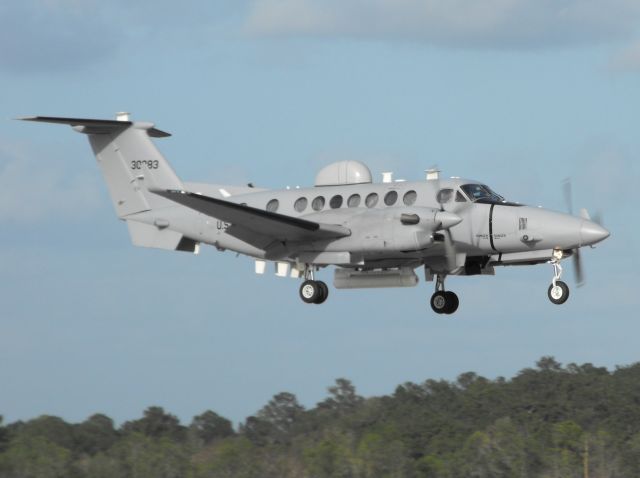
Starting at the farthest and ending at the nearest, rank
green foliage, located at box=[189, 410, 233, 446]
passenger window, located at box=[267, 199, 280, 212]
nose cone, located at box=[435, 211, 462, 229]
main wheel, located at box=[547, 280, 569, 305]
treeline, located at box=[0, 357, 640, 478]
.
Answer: green foliage, located at box=[189, 410, 233, 446]
treeline, located at box=[0, 357, 640, 478]
passenger window, located at box=[267, 199, 280, 212]
main wheel, located at box=[547, 280, 569, 305]
nose cone, located at box=[435, 211, 462, 229]

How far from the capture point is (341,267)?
92.7 feet

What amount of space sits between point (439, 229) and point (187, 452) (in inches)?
1663

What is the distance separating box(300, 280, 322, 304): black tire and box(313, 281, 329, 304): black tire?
4 cm

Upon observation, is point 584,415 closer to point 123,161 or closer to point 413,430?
point 413,430

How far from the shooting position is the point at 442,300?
1129 inches

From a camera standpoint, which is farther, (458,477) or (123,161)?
(458,477)

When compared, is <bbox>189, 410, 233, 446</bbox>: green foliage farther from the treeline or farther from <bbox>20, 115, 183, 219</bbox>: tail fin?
<bbox>20, 115, 183, 219</bbox>: tail fin

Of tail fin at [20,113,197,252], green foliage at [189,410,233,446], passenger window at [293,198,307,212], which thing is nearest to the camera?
passenger window at [293,198,307,212]

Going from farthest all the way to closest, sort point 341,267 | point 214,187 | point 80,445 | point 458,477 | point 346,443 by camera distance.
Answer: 1. point 80,445
2. point 346,443
3. point 458,477
4. point 214,187
5. point 341,267

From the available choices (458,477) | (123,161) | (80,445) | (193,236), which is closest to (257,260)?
(193,236)

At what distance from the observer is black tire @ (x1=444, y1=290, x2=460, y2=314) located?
93.9 ft

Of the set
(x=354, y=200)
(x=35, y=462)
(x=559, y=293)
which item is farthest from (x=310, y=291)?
(x=35, y=462)

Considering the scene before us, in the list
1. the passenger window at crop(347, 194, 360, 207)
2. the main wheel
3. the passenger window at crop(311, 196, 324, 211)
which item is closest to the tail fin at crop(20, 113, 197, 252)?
the passenger window at crop(311, 196, 324, 211)

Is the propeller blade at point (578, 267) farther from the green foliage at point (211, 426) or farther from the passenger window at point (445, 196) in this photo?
the green foliage at point (211, 426)
